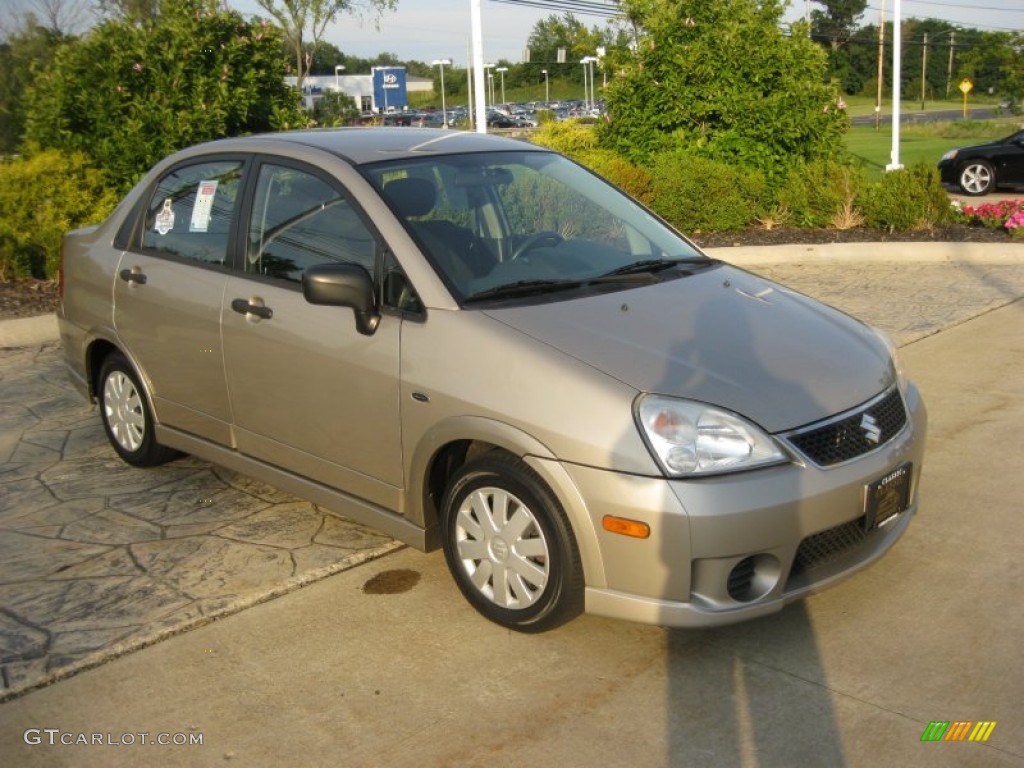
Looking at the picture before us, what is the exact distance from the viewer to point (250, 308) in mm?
4930

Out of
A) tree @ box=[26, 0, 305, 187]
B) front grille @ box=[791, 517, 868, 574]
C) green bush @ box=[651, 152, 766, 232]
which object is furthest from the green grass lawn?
front grille @ box=[791, 517, 868, 574]

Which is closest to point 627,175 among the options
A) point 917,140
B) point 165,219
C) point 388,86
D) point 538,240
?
point 165,219

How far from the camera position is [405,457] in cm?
436

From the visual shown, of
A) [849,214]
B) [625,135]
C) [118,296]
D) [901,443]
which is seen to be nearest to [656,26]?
[625,135]

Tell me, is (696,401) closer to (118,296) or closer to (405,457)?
(405,457)

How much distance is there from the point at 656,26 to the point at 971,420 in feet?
31.6

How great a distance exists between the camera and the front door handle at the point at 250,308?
4863 mm

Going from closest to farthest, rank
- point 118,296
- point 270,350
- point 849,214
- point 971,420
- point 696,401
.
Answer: point 696,401 < point 270,350 < point 118,296 < point 971,420 < point 849,214

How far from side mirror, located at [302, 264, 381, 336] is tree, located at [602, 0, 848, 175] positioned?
10925 millimetres

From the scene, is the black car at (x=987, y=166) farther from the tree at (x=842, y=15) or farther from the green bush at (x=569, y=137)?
the tree at (x=842, y=15)

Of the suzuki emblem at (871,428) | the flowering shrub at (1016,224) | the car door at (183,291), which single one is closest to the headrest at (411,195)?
the car door at (183,291)

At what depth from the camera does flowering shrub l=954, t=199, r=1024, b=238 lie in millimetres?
12805

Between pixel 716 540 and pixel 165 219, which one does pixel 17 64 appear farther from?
pixel 716 540

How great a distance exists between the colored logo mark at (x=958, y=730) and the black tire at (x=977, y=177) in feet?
60.6
